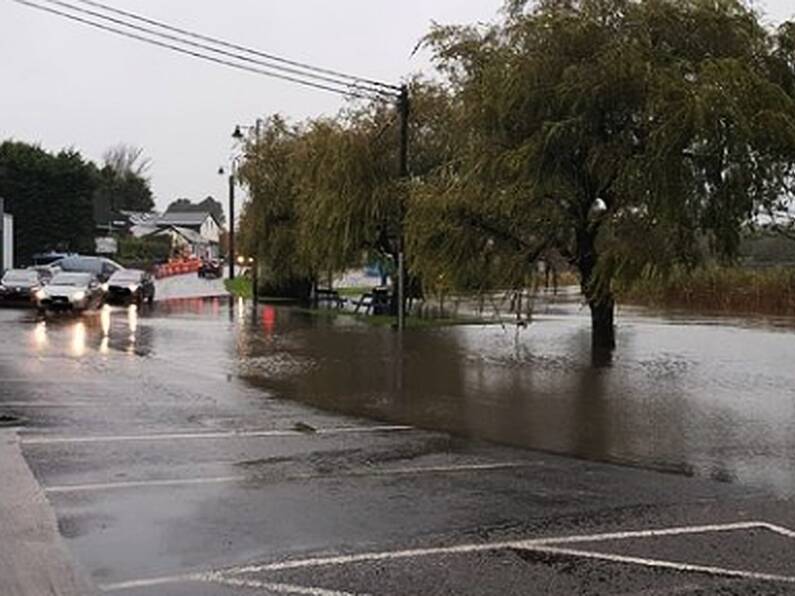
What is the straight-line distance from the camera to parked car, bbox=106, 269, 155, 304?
40.5 meters

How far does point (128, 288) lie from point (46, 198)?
115ft

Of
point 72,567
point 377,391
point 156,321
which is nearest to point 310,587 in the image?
point 72,567

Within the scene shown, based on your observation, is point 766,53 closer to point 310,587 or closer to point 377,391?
point 377,391

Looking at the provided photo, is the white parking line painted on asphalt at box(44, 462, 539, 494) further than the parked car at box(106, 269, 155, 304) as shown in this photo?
A: No

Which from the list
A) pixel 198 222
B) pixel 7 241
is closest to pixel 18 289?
pixel 7 241

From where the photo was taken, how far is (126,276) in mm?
41812

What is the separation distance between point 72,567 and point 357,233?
25.6 m

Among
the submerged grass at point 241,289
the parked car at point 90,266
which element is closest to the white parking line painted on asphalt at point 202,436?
the submerged grass at point 241,289

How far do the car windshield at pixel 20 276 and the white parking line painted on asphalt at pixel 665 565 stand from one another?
3340cm

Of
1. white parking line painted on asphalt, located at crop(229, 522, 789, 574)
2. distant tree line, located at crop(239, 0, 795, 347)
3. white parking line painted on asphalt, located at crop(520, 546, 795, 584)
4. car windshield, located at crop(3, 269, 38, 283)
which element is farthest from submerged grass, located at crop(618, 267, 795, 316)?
white parking line painted on asphalt, located at crop(520, 546, 795, 584)

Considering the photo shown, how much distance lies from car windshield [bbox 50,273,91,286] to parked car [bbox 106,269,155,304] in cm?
432

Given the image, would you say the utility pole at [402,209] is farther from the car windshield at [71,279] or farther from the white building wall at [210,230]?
the white building wall at [210,230]

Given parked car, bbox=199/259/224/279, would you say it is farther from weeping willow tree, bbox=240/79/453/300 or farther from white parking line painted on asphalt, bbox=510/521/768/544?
white parking line painted on asphalt, bbox=510/521/768/544

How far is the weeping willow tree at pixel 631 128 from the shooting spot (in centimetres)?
1850
